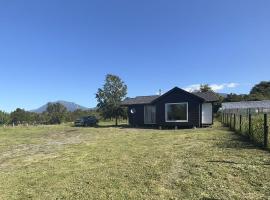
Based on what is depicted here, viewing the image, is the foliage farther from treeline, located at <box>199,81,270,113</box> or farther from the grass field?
the grass field

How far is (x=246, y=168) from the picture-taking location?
25.7 ft

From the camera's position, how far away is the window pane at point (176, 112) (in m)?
25.9

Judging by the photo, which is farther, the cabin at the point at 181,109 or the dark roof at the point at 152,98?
the dark roof at the point at 152,98

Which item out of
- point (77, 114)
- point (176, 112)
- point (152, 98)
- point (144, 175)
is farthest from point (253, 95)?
point (144, 175)

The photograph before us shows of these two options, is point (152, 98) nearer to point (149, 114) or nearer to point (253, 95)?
point (149, 114)

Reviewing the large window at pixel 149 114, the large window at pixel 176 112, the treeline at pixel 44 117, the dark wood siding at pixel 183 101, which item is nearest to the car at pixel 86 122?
the large window at pixel 149 114

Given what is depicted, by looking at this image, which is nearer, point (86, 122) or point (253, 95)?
point (86, 122)

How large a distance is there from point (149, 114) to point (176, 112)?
377 cm

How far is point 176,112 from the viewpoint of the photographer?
26.5 metres

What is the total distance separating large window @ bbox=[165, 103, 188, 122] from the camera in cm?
2577

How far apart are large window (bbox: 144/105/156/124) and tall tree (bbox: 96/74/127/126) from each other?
5.99 metres

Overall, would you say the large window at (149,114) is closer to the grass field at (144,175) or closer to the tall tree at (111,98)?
the tall tree at (111,98)

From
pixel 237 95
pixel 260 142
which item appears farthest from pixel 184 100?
pixel 237 95

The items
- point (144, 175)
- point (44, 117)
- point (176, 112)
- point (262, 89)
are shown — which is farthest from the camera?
point (262, 89)
